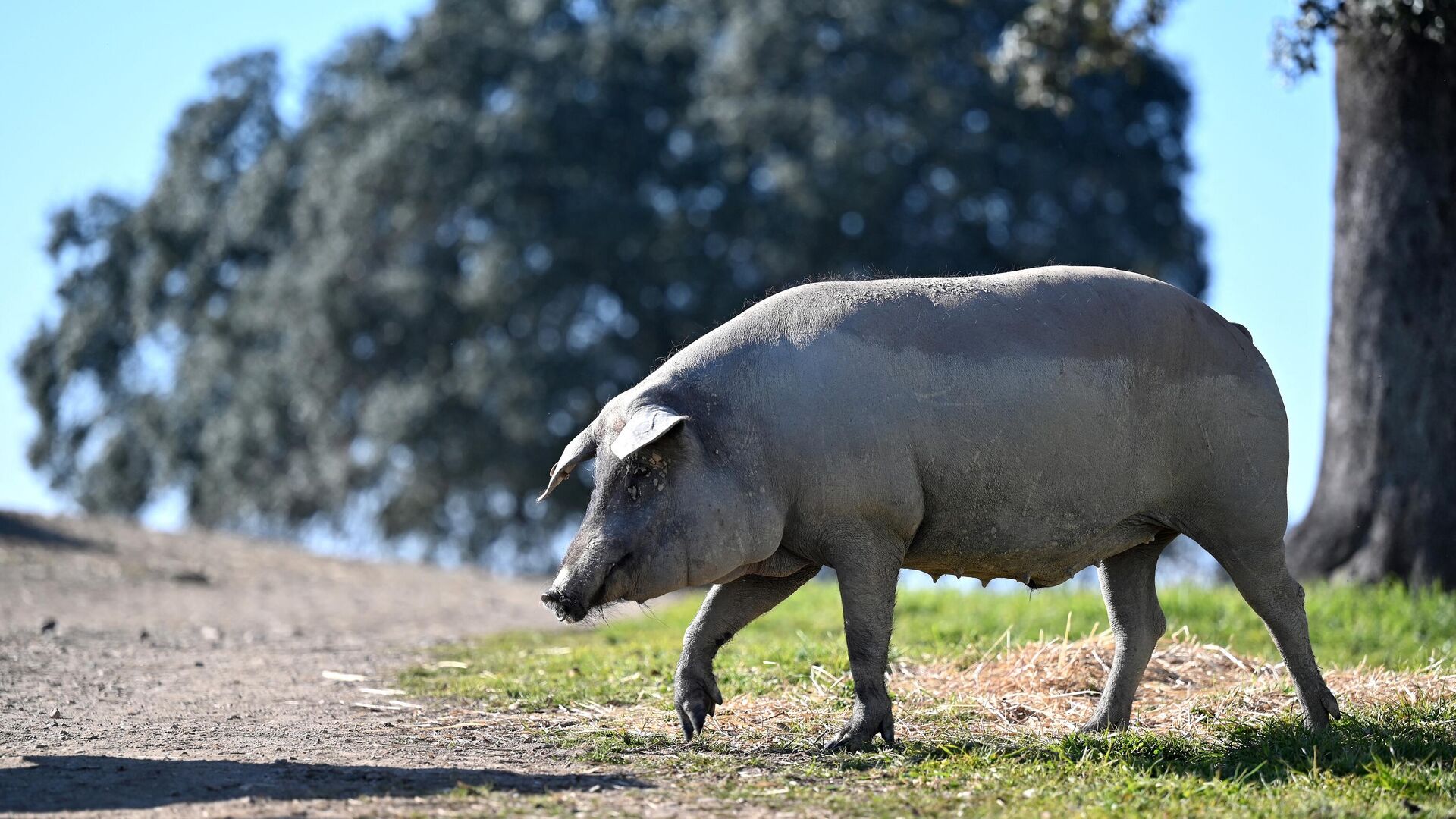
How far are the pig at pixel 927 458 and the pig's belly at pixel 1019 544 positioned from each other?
0.04ft

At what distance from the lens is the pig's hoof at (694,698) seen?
6184 millimetres

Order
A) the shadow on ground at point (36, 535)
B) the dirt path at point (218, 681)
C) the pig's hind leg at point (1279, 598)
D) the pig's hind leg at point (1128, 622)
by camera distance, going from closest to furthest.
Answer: the dirt path at point (218, 681)
the pig's hind leg at point (1279, 598)
the pig's hind leg at point (1128, 622)
the shadow on ground at point (36, 535)

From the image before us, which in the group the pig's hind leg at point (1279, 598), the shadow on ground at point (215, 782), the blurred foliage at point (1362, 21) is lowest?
the shadow on ground at point (215, 782)

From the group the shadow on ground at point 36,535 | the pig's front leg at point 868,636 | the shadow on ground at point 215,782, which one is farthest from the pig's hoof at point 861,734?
the shadow on ground at point 36,535

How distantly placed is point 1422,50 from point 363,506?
1889 cm

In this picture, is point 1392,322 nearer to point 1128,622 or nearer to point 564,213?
point 1128,622

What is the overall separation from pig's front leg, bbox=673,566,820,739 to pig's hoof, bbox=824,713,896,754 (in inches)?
21.7

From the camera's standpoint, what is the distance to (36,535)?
51.6 ft

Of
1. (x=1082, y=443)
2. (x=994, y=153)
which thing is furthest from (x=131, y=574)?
(x=994, y=153)

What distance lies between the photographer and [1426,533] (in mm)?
12367

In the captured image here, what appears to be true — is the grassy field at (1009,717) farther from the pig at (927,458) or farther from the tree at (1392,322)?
the tree at (1392,322)

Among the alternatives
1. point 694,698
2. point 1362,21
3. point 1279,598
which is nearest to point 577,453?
point 694,698

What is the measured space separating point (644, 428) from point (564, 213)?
1793 cm

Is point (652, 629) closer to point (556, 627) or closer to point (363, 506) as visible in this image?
point (556, 627)
